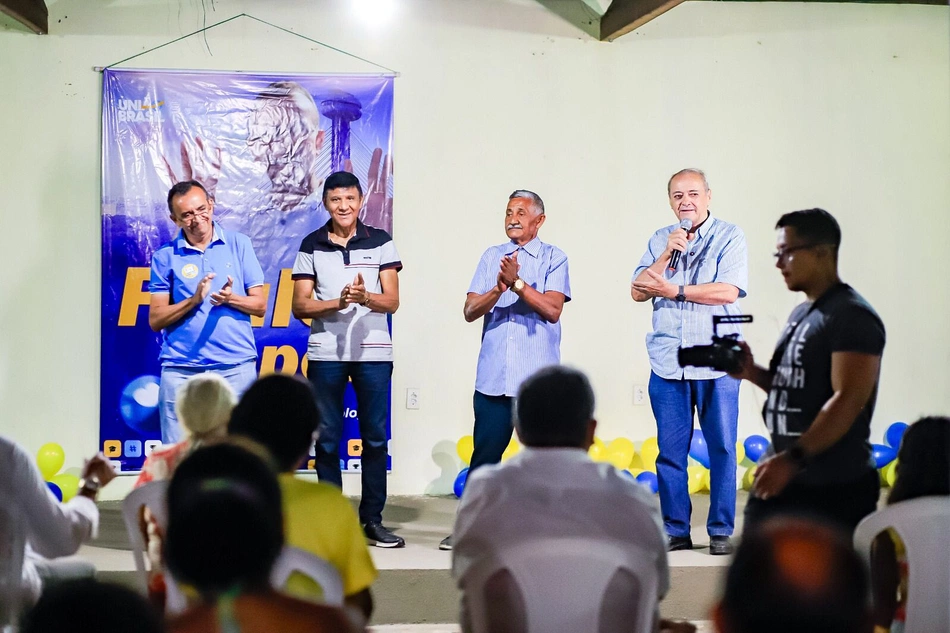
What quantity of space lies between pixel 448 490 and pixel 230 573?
4.06 m

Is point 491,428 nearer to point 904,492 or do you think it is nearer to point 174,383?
point 174,383

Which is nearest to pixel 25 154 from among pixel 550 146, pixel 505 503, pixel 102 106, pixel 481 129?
pixel 102 106

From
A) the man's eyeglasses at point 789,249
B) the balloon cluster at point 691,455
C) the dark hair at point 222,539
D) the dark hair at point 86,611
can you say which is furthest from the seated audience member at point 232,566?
the balloon cluster at point 691,455

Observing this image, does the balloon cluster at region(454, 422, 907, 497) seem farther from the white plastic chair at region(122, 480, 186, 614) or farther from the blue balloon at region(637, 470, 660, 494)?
the white plastic chair at region(122, 480, 186, 614)

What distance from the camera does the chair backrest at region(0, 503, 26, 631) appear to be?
2.08 metres

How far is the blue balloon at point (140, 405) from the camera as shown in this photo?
505 cm

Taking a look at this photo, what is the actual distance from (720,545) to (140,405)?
310cm

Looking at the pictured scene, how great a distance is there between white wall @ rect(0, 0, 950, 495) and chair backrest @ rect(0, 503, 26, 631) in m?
3.13

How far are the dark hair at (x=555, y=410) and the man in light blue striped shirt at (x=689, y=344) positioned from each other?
5.78 ft

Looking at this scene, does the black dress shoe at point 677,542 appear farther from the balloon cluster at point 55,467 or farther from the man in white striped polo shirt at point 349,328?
the balloon cluster at point 55,467

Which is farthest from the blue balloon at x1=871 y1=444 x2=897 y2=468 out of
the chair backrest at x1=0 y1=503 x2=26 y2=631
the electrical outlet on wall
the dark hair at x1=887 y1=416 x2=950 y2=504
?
the chair backrest at x1=0 y1=503 x2=26 y2=631

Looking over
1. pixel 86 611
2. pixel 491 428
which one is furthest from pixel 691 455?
pixel 86 611

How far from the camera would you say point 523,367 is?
3.88 m

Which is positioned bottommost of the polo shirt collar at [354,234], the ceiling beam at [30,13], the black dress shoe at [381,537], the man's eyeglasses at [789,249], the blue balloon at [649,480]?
the black dress shoe at [381,537]
